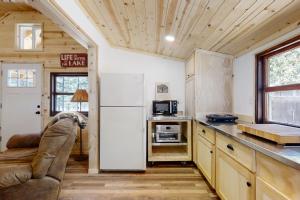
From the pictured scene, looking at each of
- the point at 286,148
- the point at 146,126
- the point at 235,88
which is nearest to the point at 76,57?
the point at 146,126

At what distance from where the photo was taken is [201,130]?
337cm

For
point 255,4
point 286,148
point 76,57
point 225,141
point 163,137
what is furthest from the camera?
point 76,57

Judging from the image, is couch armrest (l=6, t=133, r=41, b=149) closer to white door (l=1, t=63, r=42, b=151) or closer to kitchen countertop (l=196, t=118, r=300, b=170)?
white door (l=1, t=63, r=42, b=151)

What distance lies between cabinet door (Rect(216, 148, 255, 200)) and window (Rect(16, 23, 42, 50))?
4.19 meters

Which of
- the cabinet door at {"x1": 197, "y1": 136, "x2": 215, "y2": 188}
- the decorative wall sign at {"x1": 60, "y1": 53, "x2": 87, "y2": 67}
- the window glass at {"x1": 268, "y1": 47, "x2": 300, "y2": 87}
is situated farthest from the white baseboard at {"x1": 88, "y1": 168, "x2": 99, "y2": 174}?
the window glass at {"x1": 268, "y1": 47, "x2": 300, "y2": 87}

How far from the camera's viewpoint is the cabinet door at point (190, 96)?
152 inches

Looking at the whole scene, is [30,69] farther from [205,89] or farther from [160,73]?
[205,89]

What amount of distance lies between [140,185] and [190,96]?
1.80 m

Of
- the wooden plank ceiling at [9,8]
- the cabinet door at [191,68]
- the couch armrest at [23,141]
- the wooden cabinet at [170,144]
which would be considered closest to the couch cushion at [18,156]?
the couch armrest at [23,141]

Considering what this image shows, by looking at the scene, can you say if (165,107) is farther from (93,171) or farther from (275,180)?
(275,180)

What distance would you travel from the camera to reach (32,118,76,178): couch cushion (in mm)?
2039

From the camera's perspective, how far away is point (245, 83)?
3371 millimetres

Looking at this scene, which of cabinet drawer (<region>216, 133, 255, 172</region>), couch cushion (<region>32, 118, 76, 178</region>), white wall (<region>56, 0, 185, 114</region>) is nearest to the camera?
cabinet drawer (<region>216, 133, 255, 172</region>)

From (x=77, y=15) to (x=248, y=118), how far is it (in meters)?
2.65
